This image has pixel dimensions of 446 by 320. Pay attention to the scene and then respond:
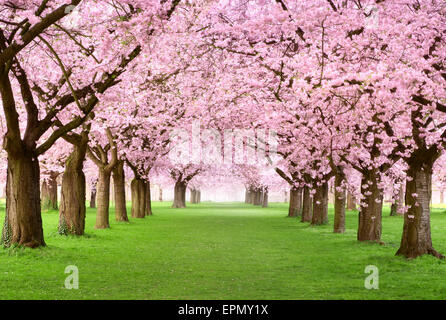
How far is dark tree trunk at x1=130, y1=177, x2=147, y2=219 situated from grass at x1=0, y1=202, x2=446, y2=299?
20.3 m

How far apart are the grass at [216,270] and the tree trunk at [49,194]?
3564 cm

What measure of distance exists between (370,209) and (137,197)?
26.1 meters

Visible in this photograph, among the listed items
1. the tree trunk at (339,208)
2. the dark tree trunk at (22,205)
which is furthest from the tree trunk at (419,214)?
the dark tree trunk at (22,205)

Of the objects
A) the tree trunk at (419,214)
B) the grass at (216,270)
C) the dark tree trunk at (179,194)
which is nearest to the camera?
the grass at (216,270)

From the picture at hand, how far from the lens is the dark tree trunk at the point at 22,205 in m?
19.4

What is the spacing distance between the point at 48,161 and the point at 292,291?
4543 centimetres

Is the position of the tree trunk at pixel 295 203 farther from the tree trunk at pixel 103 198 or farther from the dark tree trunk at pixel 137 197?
the tree trunk at pixel 103 198

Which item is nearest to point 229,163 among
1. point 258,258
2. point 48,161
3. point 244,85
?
point 48,161

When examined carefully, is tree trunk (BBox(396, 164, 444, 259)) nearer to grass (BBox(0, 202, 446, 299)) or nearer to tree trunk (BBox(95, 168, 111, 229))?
grass (BBox(0, 202, 446, 299))

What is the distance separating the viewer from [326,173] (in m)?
35.5

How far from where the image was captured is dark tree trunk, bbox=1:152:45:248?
763 inches

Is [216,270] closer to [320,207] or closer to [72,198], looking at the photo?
[72,198]

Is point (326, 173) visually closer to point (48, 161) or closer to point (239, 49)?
point (239, 49)

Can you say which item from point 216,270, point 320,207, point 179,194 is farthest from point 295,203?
point 216,270
